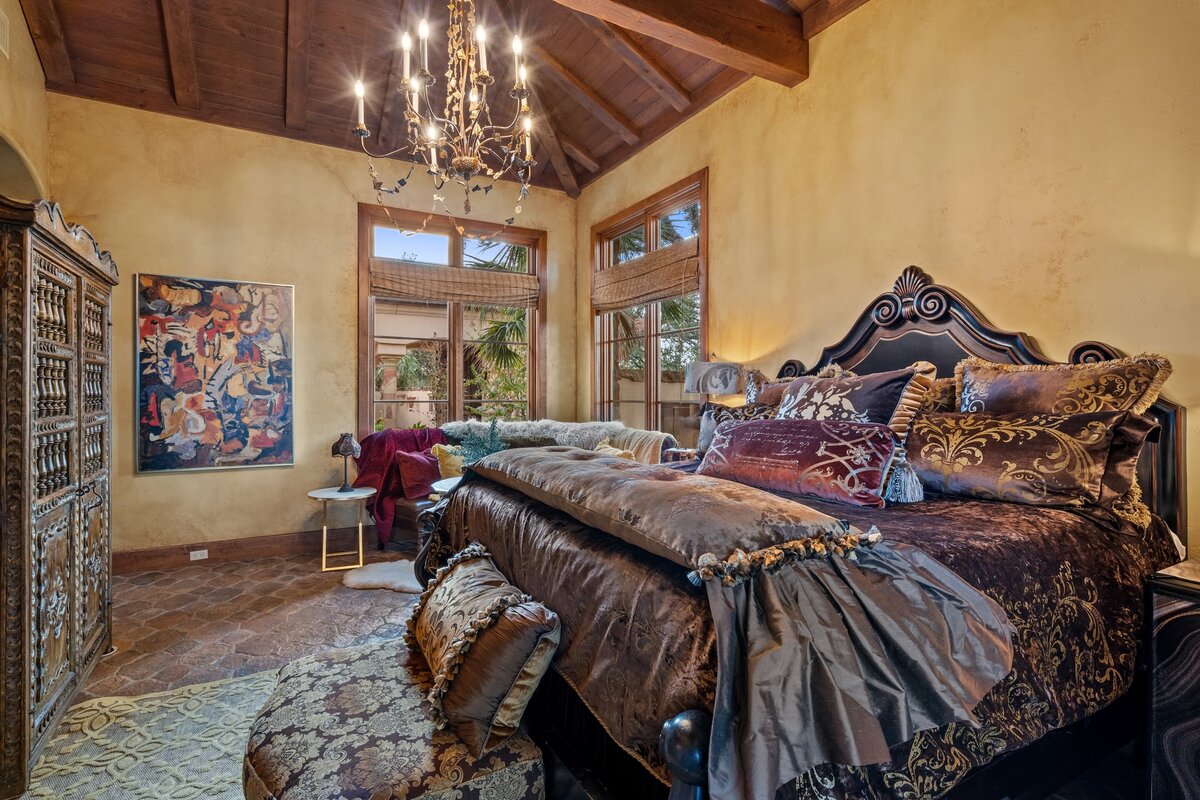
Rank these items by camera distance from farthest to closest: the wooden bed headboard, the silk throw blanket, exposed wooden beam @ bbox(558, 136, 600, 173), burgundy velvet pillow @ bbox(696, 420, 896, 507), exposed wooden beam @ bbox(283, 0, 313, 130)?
exposed wooden beam @ bbox(558, 136, 600, 173) < exposed wooden beam @ bbox(283, 0, 313, 130) < the wooden bed headboard < burgundy velvet pillow @ bbox(696, 420, 896, 507) < the silk throw blanket

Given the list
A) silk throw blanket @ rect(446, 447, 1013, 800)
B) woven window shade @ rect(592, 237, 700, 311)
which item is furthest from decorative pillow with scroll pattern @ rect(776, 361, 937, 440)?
woven window shade @ rect(592, 237, 700, 311)

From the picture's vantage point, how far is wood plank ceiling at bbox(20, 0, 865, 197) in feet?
10.4

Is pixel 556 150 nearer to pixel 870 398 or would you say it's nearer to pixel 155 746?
pixel 870 398

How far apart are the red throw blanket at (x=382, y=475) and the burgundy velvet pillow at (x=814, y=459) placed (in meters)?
3.08

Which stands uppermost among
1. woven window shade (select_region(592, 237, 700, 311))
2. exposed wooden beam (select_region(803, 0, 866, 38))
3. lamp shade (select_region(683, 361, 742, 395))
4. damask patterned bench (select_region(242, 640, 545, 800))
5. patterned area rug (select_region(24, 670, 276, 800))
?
exposed wooden beam (select_region(803, 0, 866, 38))

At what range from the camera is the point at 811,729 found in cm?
90

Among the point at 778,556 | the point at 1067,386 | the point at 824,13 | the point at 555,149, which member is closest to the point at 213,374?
the point at 555,149

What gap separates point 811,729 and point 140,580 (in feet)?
14.6

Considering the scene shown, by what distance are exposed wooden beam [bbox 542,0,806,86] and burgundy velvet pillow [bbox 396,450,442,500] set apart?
3.21 meters

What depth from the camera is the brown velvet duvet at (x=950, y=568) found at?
0.99 m

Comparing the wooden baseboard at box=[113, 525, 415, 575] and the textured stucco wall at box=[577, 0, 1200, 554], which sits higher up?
the textured stucco wall at box=[577, 0, 1200, 554]

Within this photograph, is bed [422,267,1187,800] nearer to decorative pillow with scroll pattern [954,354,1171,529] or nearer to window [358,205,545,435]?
decorative pillow with scroll pattern [954,354,1171,529]

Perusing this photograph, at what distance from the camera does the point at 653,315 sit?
466 cm

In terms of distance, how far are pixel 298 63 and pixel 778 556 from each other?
184 inches
